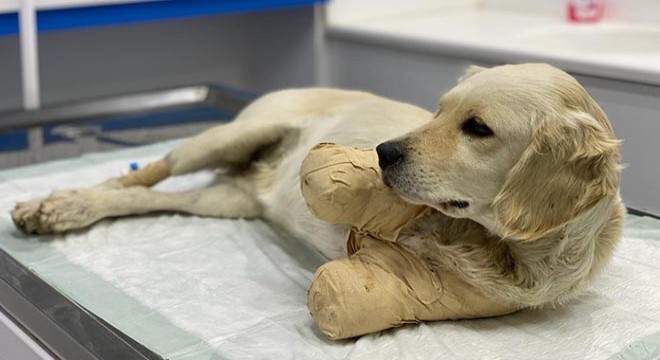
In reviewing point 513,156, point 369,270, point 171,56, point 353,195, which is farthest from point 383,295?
point 171,56

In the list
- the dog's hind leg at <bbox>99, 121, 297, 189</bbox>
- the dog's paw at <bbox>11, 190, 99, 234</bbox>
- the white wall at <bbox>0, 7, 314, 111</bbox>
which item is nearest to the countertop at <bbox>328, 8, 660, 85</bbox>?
the white wall at <bbox>0, 7, 314, 111</bbox>

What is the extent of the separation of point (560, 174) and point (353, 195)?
31 centimetres

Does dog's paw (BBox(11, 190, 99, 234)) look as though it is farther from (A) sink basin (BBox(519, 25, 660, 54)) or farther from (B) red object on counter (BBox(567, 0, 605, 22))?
(B) red object on counter (BBox(567, 0, 605, 22))

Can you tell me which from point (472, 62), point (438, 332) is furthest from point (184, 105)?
point (438, 332)

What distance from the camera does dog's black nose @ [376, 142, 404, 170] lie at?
1273 mm

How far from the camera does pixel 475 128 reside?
1.26 metres

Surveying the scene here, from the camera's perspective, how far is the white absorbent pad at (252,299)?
128 cm

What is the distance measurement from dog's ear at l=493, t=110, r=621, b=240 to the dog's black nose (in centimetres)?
15

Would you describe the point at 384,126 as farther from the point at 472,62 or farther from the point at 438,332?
the point at 472,62

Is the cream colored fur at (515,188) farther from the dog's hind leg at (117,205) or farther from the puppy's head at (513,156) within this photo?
the dog's hind leg at (117,205)

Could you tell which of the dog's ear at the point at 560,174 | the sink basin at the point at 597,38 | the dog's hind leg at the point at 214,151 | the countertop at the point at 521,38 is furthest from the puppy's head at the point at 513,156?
the sink basin at the point at 597,38

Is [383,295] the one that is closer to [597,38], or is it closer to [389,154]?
[389,154]

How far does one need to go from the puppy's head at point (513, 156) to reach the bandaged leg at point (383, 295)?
0.11 m

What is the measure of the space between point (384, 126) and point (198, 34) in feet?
6.05
